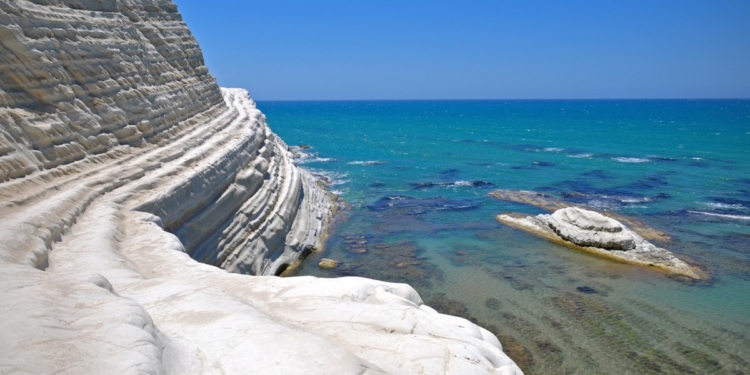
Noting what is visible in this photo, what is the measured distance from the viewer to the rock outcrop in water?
14.3 feet

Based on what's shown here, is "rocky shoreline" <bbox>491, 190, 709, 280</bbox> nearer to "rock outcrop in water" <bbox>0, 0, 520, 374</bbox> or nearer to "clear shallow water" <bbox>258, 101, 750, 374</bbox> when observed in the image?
"clear shallow water" <bbox>258, 101, 750, 374</bbox>

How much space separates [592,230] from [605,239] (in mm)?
693

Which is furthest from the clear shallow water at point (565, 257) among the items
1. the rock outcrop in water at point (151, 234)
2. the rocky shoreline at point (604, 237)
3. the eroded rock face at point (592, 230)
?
the rock outcrop in water at point (151, 234)

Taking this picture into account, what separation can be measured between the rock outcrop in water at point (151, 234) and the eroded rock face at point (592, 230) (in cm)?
1030

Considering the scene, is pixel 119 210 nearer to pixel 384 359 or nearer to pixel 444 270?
pixel 384 359

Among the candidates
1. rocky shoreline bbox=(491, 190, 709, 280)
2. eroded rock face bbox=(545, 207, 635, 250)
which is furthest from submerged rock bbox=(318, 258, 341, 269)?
eroded rock face bbox=(545, 207, 635, 250)

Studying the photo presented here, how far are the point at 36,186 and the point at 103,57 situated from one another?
6.06 meters

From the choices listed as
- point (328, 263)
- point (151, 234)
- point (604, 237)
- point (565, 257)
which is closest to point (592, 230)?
point (604, 237)

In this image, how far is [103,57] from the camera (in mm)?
14172

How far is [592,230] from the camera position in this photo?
1905 centimetres

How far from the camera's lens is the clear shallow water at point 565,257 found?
11734 millimetres

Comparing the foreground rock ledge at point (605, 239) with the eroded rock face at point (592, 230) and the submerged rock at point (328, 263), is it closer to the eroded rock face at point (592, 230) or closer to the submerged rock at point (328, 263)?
the eroded rock face at point (592, 230)

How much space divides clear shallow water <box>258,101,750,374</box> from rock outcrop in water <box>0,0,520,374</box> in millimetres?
4251

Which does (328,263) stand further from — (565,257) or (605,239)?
(605,239)
